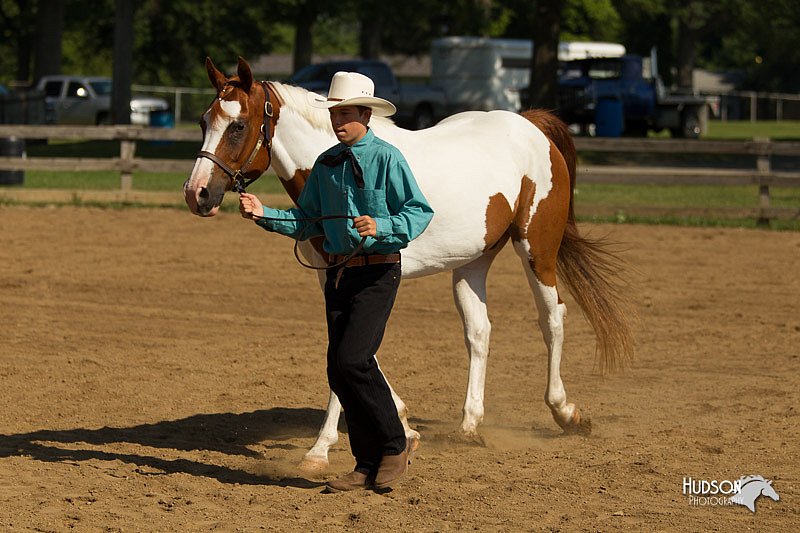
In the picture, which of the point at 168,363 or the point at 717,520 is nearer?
the point at 717,520

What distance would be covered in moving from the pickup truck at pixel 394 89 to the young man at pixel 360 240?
2311cm

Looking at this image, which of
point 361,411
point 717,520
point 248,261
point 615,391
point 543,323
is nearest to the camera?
point 717,520

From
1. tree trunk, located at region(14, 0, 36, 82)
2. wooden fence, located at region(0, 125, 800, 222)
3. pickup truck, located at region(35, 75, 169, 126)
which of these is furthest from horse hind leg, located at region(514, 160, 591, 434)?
tree trunk, located at region(14, 0, 36, 82)

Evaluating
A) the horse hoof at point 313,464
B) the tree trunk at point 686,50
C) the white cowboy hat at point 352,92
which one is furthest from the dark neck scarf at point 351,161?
the tree trunk at point 686,50

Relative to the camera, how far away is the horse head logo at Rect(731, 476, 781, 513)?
5031 millimetres

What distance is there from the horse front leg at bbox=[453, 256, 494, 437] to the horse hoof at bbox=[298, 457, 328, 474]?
0.97 metres

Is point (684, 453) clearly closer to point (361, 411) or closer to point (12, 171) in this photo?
point (361, 411)

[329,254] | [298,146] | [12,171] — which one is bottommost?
[12,171]

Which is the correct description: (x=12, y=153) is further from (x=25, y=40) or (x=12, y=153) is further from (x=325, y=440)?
(x=25, y=40)

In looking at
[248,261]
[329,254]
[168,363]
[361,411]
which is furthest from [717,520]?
[248,261]

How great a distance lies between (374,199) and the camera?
4.98 metres

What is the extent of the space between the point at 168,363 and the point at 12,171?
1255 cm

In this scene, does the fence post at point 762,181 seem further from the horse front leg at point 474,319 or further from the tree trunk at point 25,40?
the tree trunk at point 25,40

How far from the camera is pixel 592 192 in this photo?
20.5m
